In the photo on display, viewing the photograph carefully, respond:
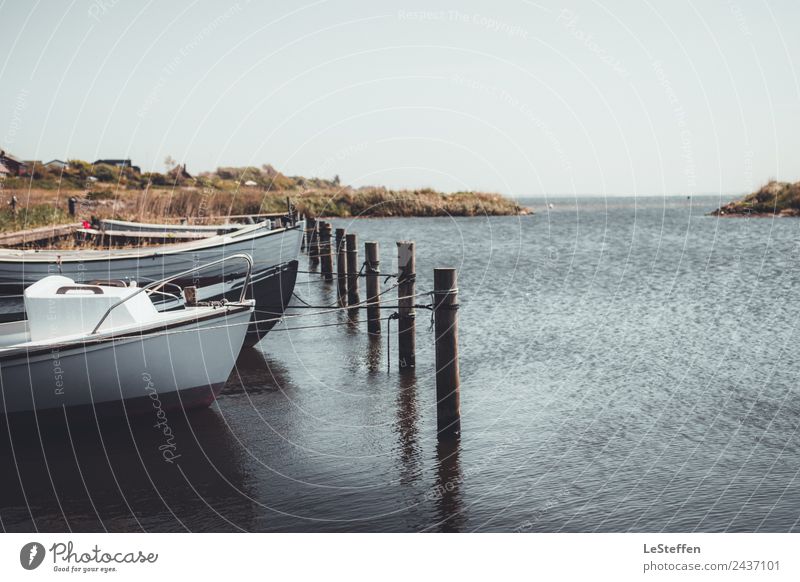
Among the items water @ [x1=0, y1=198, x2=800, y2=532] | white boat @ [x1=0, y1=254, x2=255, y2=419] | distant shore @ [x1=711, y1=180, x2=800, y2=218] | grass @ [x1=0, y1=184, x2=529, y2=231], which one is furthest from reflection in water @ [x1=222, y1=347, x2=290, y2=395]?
distant shore @ [x1=711, y1=180, x2=800, y2=218]

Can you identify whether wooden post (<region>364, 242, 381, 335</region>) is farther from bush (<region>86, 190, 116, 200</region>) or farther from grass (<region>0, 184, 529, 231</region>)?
bush (<region>86, 190, 116, 200</region>)

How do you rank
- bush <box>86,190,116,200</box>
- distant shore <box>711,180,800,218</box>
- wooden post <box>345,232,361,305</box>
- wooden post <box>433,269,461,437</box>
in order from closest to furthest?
wooden post <box>433,269,461,437</box>
wooden post <box>345,232,361,305</box>
bush <box>86,190,116,200</box>
distant shore <box>711,180,800,218</box>

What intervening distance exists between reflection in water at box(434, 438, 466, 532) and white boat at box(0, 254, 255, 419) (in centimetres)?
375

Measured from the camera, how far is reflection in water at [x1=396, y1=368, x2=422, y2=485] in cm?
1024

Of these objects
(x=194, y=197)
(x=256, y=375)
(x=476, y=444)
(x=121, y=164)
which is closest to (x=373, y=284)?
(x=256, y=375)

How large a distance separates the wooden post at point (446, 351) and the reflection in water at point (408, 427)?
52 centimetres

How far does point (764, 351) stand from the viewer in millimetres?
16922

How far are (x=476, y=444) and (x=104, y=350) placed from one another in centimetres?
522

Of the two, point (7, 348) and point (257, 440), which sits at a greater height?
point (7, 348)

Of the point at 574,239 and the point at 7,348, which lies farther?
the point at 574,239

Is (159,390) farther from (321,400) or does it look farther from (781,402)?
(781,402)

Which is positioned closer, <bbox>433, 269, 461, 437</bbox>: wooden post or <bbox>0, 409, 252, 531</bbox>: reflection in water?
<bbox>0, 409, 252, 531</bbox>: reflection in water

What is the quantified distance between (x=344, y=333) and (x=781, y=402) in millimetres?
9620
